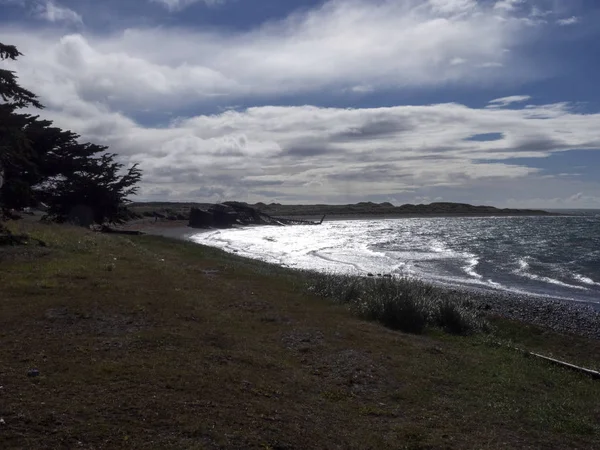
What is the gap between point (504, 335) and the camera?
54.4 feet

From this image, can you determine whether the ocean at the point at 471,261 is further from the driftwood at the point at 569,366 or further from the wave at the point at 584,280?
the driftwood at the point at 569,366

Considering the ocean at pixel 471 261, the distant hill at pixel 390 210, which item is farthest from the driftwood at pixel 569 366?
the distant hill at pixel 390 210

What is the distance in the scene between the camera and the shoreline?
65.9 ft

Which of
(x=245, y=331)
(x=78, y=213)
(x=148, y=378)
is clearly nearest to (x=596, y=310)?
(x=245, y=331)

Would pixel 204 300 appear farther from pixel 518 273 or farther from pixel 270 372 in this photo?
pixel 518 273

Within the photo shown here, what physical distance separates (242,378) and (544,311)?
17.4m

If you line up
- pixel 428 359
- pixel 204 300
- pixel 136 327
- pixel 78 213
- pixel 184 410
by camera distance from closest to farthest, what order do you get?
pixel 184 410 → pixel 136 327 → pixel 428 359 → pixel 204 300 → pixel 78 213

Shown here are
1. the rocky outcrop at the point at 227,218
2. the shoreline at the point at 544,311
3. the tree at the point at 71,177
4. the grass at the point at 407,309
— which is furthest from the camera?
the rocky outcrop at the point at 227,218

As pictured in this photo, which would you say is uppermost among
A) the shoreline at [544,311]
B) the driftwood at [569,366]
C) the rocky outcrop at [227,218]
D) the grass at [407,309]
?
the rocky outcrop at [227,218]

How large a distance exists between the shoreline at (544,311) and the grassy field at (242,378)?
520cm

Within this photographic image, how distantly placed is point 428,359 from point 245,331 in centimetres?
326

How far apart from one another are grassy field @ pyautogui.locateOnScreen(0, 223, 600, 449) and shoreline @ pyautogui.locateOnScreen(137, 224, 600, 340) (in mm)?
5203

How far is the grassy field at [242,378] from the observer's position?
6.59m

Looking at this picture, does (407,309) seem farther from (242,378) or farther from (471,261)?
(471,261)
